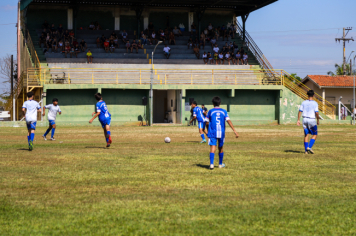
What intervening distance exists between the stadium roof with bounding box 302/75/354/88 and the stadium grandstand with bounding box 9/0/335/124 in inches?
385

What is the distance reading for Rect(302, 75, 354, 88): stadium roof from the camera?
5484 cm

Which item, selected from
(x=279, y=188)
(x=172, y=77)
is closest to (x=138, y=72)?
(x=172, y=77)

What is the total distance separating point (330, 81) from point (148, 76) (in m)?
25.5

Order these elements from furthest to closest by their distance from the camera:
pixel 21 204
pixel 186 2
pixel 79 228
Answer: pixel 186 2, pixel 21 204, pixel 79 228

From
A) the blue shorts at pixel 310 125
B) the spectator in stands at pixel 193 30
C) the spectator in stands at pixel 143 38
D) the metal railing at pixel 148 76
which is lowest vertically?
the blue shorts at pixel 310 125

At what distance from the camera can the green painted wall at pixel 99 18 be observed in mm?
49406

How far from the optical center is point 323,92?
5556 cm

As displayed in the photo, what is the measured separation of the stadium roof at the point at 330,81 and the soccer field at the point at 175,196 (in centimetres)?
4367

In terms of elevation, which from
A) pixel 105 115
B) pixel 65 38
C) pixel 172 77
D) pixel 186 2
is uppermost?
pixel 186 2

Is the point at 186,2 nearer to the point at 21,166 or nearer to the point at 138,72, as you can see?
the point at 138,72

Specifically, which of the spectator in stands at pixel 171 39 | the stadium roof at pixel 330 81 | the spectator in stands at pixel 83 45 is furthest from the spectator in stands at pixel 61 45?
the stadium roof at pixel 330 81

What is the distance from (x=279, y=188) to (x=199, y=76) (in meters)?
33.4

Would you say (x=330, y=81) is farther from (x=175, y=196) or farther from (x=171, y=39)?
(x=175, y=196)

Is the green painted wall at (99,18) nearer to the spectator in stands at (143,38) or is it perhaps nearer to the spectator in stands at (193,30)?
the spectator in stands at (143,38)
